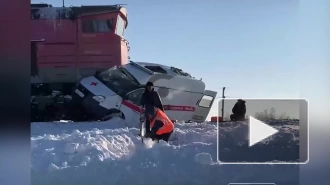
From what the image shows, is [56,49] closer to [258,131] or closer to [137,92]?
[137,92]

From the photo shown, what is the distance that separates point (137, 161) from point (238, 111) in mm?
567

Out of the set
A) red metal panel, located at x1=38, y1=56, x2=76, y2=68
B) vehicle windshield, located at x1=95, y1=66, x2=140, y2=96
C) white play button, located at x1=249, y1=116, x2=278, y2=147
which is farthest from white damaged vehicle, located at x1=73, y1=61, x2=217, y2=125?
white play button, located at x1=249, y1=116, x2=278, y2=147

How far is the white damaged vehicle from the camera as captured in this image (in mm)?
3158

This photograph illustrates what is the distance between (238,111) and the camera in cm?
311

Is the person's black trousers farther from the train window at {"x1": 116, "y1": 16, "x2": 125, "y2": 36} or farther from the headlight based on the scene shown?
the train window at {"x1": 116, "y1": 16, "x2": 125, "y2": 36}

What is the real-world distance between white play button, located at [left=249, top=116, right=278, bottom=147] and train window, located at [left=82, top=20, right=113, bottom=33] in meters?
0.88

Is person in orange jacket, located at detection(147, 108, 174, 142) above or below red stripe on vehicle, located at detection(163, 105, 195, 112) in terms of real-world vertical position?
below

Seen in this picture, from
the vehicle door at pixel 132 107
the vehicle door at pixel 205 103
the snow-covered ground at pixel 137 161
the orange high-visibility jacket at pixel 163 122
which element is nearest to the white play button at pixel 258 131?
the snow-covered ground at pixel 137 161

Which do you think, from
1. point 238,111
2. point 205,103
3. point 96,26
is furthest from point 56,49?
point 238,111

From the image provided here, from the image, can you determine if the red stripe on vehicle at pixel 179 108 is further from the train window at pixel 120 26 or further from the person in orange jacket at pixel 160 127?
the train window at pixel 120 26

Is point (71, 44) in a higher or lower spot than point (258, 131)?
higher

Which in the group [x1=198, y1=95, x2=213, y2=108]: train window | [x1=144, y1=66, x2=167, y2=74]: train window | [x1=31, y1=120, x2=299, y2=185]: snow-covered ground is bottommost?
[x1=31, y1=120, x2=299, y2=185]: snow-covered ground

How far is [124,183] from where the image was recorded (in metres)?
3.19

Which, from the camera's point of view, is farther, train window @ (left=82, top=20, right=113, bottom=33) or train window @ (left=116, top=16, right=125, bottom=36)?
train window @ (left=82, top=20, right=113, bottom=33)
